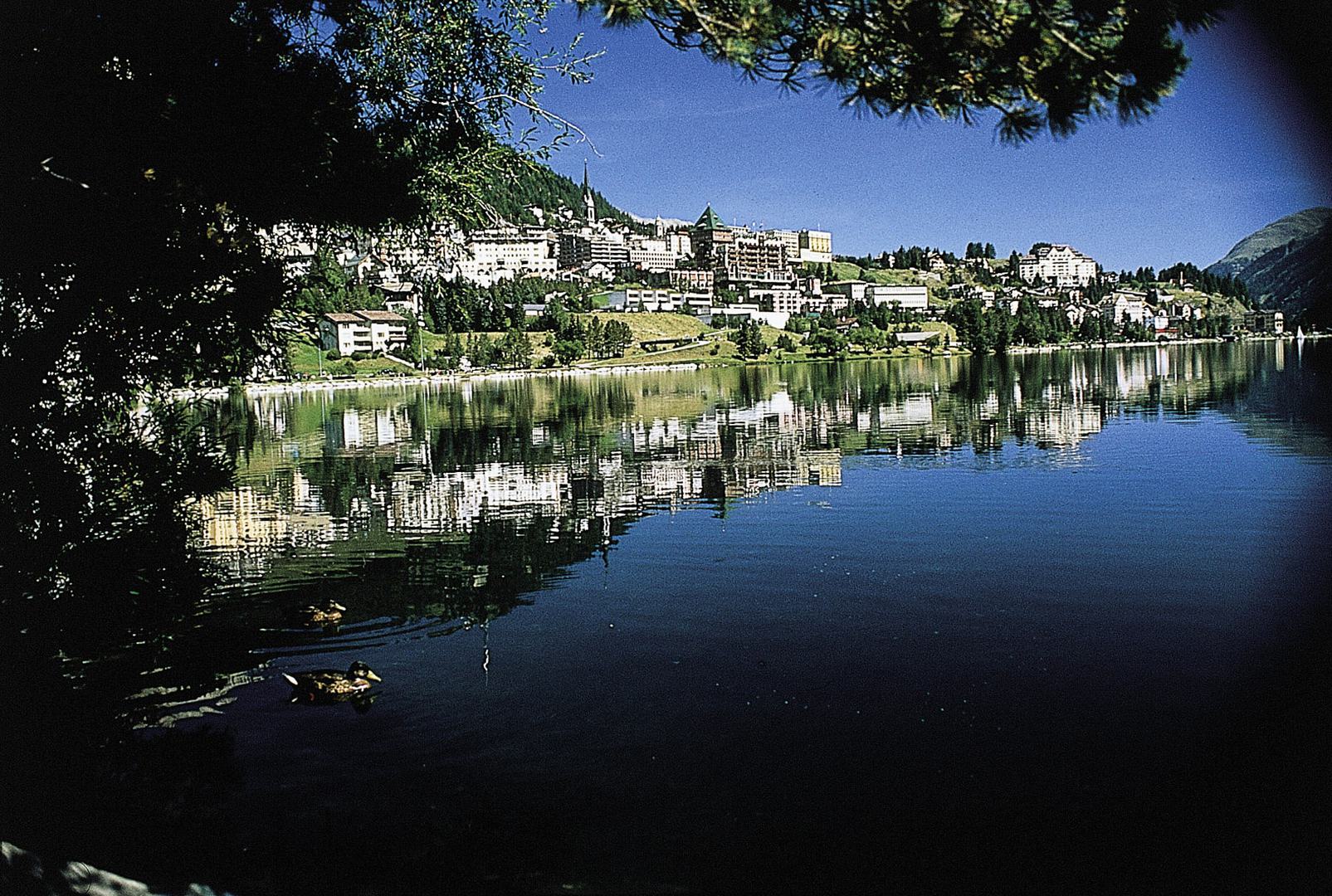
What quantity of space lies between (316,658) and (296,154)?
22.7 ft

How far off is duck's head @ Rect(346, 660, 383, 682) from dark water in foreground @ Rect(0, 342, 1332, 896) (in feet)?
1.31

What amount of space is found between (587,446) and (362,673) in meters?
31.2

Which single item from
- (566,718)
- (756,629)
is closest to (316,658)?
(566,718)

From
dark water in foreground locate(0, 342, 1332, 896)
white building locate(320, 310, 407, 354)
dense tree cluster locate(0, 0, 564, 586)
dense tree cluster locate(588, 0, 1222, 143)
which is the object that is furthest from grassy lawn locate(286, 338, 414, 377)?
dense tree cluster locate(588, 0, 1222, 143)

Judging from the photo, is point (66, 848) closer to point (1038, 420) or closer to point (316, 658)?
point (316, 658)

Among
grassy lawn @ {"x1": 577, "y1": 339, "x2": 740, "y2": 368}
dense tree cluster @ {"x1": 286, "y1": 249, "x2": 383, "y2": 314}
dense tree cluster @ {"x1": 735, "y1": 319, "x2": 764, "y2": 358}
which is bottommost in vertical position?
dense tree cluster @ {"x1": 286, "y1": 249, "x2": 383, "y2": 314}

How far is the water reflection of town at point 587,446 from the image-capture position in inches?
1033

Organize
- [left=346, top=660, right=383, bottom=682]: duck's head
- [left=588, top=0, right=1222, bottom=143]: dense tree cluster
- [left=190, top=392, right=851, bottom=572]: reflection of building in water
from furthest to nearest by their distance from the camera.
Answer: [left=190, top=392, right=851, bottom=572]: reflection of building in water < [left=346, top=660, right=383, bottom=682]: duck's head < [left=588, top=0, right=1222, bottom=143]: dense tree cluster

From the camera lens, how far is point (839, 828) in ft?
29.7

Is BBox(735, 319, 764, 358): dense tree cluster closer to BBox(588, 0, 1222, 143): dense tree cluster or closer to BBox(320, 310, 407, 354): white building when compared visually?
BBox(320, 310, 407, 354): white building

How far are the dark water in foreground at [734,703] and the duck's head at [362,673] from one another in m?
0.40

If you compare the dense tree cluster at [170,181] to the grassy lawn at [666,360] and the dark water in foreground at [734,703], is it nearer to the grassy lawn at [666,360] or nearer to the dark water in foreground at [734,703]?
the dark water in foreground at [734,703]

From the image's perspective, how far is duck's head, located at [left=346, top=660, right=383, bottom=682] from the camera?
12.8 m

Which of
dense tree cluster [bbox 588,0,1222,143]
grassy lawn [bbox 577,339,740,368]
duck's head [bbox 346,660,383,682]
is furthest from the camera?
grassy lawn [bbox 577,339,740,368]
